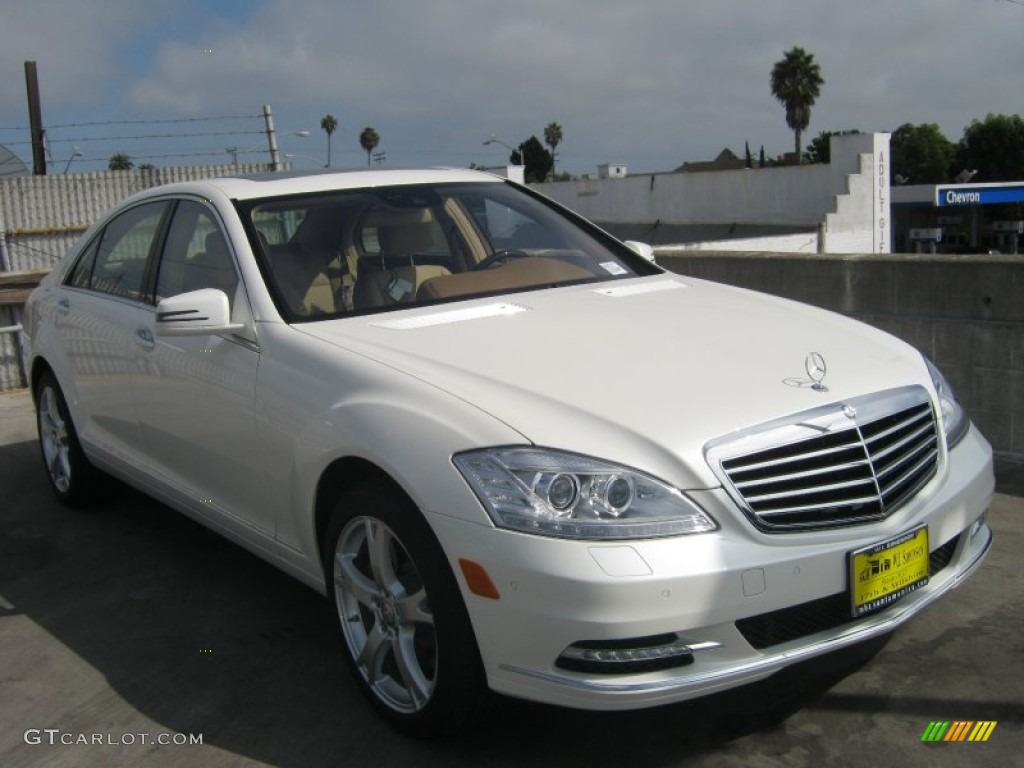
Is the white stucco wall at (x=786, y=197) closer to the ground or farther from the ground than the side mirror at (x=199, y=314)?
farther from the ground

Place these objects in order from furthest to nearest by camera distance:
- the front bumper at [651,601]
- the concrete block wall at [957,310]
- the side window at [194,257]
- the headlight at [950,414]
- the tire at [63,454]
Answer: the concrete block wall at [957,310], the tire at [63,454], the side window at [194,257], the headlight at [950,414], the front bumper at [651,601]

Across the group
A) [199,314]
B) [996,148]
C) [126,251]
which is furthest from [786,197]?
[996,148]

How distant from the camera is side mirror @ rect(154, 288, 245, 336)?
396cm

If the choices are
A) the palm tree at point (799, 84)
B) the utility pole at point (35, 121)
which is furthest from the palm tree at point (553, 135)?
the utility pole at point (35, 121)

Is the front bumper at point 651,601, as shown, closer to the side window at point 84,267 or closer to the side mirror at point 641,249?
the side mirror at point 641,249

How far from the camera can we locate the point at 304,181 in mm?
4723

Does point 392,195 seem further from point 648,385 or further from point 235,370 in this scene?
point 648,385

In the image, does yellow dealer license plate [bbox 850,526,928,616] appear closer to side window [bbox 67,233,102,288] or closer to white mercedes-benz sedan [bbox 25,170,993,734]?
white mercedes-benz sedan [bbox 25,170,993,734]

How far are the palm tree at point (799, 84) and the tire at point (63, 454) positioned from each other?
65.6m

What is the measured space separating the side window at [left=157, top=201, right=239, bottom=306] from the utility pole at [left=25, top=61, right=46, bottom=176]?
12.2m

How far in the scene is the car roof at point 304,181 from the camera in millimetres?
4594

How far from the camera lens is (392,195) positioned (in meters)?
4.78

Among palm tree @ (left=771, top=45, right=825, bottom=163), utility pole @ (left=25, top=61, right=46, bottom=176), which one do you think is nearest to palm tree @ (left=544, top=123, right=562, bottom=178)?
Answer: palm tree @ (left=771, top=45, right=825, bottom=163)

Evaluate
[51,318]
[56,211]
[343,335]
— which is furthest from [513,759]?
[56,211]
